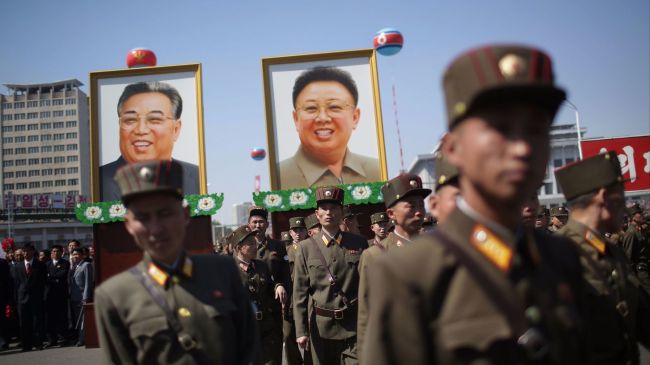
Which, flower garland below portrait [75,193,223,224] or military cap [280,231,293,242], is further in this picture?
military cap [280,231,293,242]

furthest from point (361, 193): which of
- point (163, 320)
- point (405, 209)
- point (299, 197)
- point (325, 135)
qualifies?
point (163, 320)

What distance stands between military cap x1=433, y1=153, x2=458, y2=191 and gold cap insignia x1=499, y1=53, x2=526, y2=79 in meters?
1.70

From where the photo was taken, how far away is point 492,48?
69.8 inches

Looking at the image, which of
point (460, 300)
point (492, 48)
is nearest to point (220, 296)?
point (460, 300)

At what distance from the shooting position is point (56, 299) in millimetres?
14031

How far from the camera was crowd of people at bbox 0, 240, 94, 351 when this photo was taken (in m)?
13.5

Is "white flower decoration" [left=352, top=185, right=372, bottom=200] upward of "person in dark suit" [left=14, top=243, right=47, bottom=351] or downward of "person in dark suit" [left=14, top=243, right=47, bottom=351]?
upward

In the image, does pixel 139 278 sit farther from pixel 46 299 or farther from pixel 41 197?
pixel 41 197

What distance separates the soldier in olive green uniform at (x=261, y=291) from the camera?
7.47 metres

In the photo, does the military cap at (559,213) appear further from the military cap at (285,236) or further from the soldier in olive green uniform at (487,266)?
the soldier in olive green uniform at (487,266)

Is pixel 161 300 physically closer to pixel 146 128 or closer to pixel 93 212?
pixel 93 212

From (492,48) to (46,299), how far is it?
14.6 meters

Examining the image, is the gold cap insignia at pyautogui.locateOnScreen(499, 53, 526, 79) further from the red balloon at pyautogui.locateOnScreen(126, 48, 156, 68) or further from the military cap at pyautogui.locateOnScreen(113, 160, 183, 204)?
the red balloon at pyautogui.locateOnScreen(126, 48, 156, 68)

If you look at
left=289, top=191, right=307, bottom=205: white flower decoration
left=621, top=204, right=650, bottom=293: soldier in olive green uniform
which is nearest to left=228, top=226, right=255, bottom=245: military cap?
left=289, top=191, right=307, bottom=205: white flower decoration
